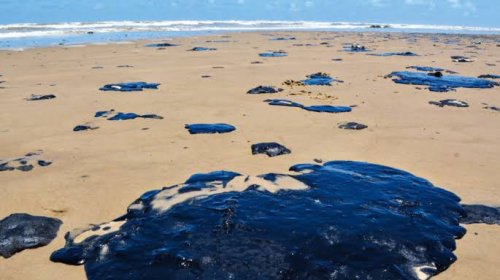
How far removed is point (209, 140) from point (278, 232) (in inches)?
117

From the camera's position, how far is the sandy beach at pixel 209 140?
13.4 feet

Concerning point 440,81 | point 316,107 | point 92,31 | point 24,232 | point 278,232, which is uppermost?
point 92,31

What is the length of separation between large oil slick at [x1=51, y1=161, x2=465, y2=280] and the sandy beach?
234mm

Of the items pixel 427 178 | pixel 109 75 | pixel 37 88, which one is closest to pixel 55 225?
pixel 427 178

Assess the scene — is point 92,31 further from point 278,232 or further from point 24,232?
point 278,232

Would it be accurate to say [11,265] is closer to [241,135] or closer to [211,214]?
[211,214]

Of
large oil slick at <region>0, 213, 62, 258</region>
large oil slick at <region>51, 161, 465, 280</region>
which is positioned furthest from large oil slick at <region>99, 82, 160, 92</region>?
large oil slick at <region>0, 213, 62, 258</region>

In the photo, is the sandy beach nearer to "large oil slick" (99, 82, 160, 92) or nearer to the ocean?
"large oil slick" (99, 82, 160, 92)

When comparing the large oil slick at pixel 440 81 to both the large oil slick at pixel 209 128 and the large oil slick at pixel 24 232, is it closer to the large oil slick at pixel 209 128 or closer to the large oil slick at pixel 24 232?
the large oil slick at pixel 209 128

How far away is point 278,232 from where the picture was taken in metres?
3.38

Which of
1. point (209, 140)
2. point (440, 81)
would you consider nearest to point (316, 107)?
point (209, 140)

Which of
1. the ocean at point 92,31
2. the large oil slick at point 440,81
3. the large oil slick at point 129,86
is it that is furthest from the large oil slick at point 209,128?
the ocean at point 92,31

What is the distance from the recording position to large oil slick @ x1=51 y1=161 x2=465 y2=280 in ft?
9.74

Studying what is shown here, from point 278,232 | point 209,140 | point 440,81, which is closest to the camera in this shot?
point 278,232
